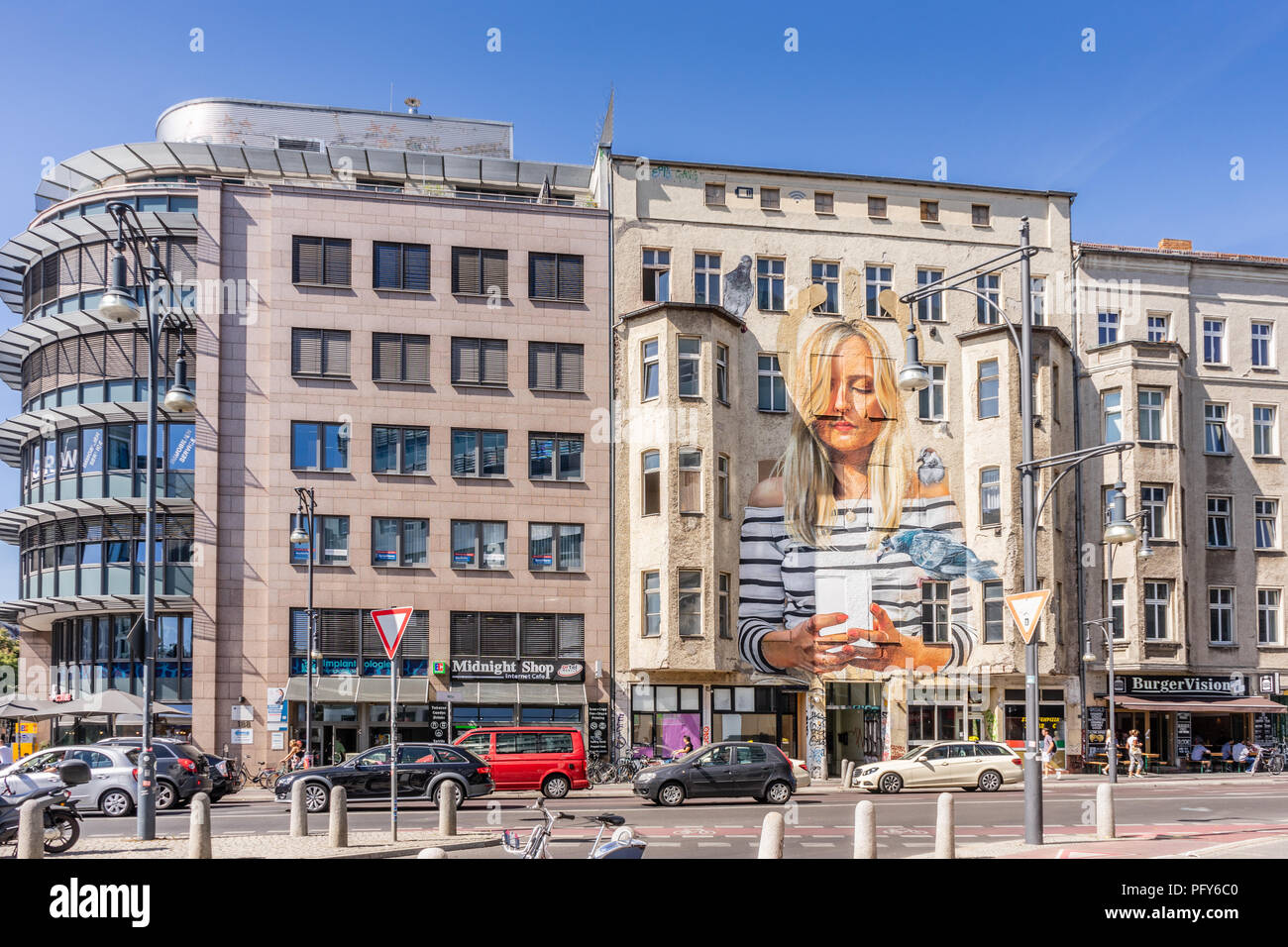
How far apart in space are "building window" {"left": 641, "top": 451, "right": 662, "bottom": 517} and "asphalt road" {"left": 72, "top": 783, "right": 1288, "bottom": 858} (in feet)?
37.2

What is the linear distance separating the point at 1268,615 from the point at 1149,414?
9.14m

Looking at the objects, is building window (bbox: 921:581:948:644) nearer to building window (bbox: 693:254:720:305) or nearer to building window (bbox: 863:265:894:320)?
building window (bbox: 863:265:894:320)

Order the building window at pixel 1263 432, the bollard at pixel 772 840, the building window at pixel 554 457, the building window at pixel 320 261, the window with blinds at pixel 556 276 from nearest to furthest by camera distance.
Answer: the bollard at pixel 772 840 → the building window at pixel 320 261 → the building window at pixel 554 457 → the window with blinds at pixel 556 276 → the building window at pixel 1263 432

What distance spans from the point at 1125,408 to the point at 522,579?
2252 cm

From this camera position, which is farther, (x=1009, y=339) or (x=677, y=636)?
(x=1009, y=339)

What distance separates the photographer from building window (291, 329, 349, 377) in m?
42.2

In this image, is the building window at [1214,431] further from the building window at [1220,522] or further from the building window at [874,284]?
the building window at [874,284]

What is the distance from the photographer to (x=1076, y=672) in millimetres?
45719

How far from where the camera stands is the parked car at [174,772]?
96.7ft

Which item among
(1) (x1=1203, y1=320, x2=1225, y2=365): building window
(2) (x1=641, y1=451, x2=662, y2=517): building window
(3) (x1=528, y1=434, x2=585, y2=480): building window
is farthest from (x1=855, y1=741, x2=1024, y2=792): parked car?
(1) (x1=1203, y1=320, x2=1225, y2=365): building window

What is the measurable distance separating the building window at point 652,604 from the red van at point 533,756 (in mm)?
9427

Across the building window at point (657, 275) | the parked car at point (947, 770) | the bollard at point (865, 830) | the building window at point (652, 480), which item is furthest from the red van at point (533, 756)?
the bollard at point (865, 830)
